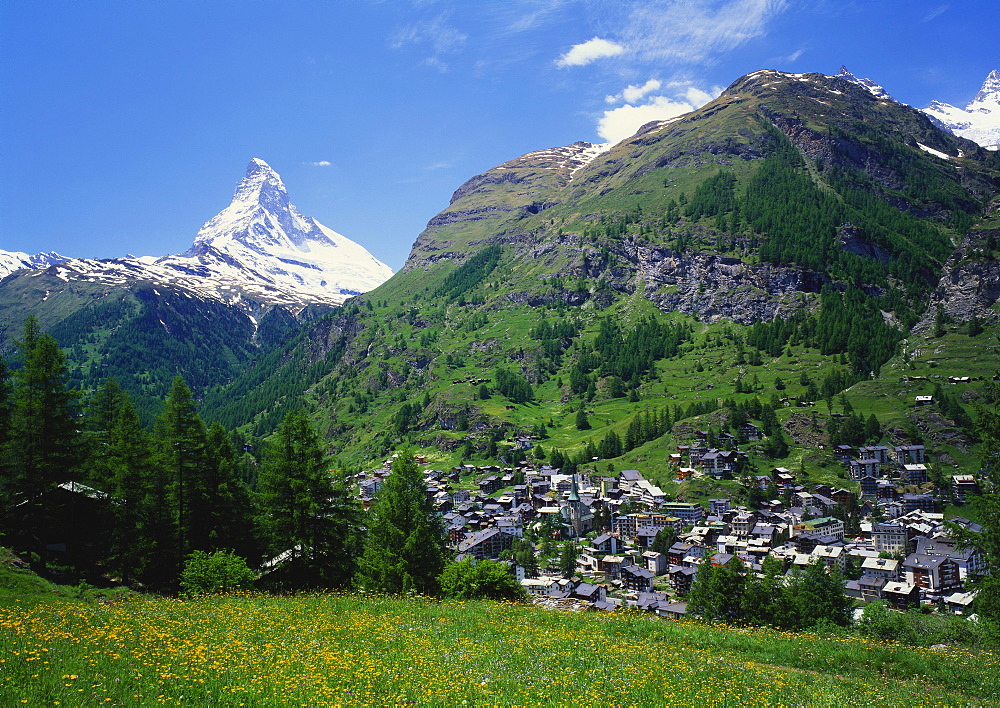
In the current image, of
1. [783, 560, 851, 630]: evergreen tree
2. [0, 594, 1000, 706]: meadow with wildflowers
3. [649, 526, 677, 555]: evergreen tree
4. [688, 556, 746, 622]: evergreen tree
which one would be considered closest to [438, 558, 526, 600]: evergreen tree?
[0, 594, 1000, 706]: meadow with wildflowers

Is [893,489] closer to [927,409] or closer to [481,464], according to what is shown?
[927,409]

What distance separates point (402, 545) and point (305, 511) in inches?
260

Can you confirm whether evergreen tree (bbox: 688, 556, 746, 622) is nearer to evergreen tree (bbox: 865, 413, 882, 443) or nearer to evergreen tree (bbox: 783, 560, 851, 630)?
evergreen tree (bbox: 783, 560, 851, 630)

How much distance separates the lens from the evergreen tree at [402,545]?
3456 centimetres

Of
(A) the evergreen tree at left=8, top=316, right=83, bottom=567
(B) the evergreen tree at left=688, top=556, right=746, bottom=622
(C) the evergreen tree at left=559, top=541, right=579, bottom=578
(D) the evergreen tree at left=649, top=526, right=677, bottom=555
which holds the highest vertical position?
(A) the evergreen tree at left=8, top=316, right=83, bottom=567

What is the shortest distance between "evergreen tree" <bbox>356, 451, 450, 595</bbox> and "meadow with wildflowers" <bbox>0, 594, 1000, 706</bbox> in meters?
7.86

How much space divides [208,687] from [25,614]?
8.95 metres

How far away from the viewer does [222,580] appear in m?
31.4

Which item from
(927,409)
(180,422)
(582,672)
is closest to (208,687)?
(582,672)

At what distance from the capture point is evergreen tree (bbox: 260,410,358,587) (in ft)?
117

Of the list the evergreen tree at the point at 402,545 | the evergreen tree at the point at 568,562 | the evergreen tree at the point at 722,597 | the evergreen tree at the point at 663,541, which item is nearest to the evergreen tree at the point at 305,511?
the evergreen tree at the point at 402,545

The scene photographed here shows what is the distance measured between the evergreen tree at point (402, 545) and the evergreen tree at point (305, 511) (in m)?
1.95

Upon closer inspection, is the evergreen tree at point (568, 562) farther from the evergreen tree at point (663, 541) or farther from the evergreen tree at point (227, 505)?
the evergreen tree at point (227, 505)

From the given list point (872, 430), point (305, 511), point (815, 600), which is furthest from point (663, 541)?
point (305, 511)
